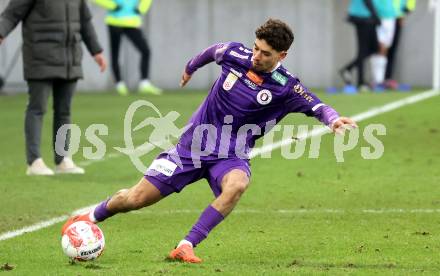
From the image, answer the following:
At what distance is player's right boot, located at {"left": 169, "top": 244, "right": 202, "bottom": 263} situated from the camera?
8.22m

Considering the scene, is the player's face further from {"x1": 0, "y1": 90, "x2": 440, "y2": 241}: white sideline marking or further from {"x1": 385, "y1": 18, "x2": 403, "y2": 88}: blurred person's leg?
{"x1": 385, "y1": 18, "x2": 403, "y2": 88}: blurred person's leg

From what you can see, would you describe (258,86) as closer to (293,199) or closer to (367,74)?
(293,199)

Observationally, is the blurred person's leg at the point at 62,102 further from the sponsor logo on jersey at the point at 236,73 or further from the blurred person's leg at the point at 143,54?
the blurred person's leg at the point at 143,54

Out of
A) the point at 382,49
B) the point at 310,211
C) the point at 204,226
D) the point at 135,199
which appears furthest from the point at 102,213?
the point at 382,49

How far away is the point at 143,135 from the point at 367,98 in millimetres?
5769

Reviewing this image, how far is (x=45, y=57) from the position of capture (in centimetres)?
1296

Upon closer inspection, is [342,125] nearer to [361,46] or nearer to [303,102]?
[303,102]

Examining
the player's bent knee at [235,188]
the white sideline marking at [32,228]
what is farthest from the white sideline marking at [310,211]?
the player's bent knee at [235,188]

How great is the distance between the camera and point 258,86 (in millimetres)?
8836

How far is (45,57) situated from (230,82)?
4.45m

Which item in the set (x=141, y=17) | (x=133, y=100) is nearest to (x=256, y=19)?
(x=141, y=17)

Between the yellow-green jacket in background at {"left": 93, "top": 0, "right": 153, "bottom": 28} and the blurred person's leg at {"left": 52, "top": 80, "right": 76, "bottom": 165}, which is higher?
the blurred person's leg at {"left": 52, "top": 80, "right": 76, "bottom": 165}

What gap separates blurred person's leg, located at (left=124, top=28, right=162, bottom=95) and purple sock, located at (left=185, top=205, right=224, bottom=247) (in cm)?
1485

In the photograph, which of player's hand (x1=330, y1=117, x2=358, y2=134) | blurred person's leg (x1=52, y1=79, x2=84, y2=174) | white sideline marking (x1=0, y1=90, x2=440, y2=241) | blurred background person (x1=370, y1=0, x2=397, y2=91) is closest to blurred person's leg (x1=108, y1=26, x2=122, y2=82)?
blurred background person (x1=370, y1=0, x2=397, y2=91)
